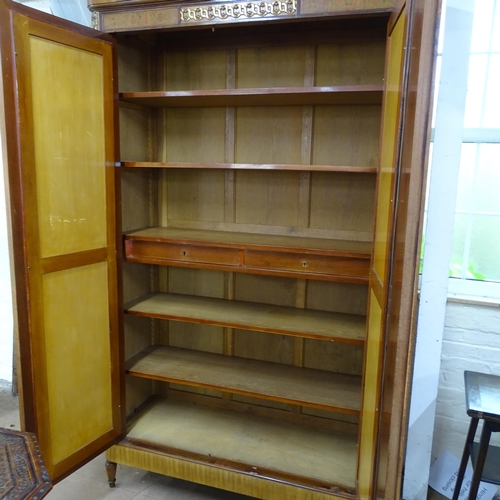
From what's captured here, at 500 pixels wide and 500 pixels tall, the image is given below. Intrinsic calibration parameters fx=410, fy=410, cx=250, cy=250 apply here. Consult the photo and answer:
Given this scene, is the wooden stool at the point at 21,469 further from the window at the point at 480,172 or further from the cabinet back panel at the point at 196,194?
the window at the point at 480,172

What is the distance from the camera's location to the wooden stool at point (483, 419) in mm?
1396

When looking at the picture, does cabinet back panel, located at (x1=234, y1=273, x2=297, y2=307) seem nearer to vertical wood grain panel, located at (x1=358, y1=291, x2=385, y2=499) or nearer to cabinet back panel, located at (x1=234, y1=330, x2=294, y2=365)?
cabinet back panel, located at (x1=234, y1=330, x2=294, y2=365)

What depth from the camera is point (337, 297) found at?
2.04 meters

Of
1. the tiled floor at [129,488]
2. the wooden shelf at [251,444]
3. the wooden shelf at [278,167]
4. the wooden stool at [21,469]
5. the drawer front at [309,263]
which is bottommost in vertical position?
the tiled floor at [129,488]

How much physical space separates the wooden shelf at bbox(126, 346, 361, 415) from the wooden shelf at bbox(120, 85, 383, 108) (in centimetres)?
128

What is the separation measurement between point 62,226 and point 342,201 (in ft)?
4.09

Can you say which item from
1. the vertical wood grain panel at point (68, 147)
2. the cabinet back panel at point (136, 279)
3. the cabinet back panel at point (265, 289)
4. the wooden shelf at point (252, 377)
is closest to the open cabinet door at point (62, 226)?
the vertical wood grain panel at point (68, 147)

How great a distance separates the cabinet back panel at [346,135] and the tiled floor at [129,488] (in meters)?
1.71

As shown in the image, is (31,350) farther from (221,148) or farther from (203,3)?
(203,3)

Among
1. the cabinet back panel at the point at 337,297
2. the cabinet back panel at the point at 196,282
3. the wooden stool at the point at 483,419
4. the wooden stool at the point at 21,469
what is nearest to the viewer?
the wooden stool at the point at 21,469

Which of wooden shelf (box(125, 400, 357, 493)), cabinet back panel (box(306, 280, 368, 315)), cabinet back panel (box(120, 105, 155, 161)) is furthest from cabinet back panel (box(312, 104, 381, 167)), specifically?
wooden shelf (box(125, 400, 357, 493))

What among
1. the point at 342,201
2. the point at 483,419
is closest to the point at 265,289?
the point at 342,201

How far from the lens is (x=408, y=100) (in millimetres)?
929

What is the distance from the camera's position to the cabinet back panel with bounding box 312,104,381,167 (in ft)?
6.21
